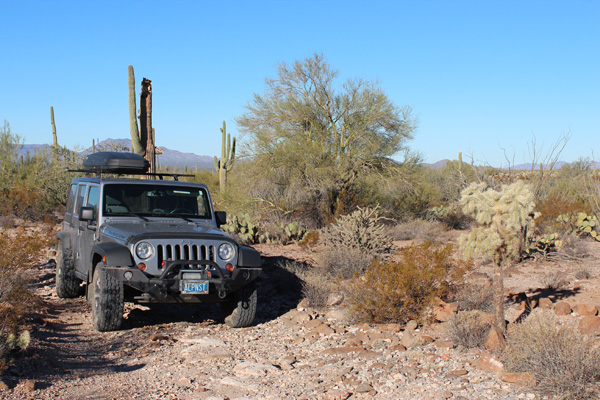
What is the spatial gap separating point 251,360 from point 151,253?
5.40 feet

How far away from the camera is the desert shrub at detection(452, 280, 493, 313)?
736 centimetres

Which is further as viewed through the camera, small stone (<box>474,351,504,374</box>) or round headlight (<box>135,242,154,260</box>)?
round headlight (<box>135,242,154,260</box>)

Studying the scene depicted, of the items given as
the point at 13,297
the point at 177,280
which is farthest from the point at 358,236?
the point at 13,297

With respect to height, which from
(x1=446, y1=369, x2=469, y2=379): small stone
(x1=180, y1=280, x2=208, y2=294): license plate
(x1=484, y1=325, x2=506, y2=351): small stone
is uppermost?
(x1=180, y1=280, x2=208, y2=294): license plate

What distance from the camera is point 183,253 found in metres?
6.51

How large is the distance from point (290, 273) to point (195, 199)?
2.51 metres

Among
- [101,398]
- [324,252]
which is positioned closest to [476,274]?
[324,252]

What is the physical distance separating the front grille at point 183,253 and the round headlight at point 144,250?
77 millimetres

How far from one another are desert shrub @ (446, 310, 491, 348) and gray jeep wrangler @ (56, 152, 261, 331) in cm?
237

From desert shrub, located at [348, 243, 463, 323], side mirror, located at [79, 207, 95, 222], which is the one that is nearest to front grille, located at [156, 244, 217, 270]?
side mirror, located at [79, 207, 95, 222]

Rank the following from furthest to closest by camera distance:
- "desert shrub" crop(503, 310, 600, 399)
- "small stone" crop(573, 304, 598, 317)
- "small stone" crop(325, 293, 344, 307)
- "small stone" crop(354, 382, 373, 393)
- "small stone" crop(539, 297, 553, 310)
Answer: "small stone" crop(325, 293, 344, 307) → "small stone" crop(539, 297, 553, 310) → "small stone" crop(573, 304, 598, 317) → "small stone" crop(354, 382, 373, 393) → "desert shrub" crop(503, 310, 600, 399)

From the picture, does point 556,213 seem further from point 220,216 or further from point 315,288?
point 220,216

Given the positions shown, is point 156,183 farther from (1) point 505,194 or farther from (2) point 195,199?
(1) point 505,194

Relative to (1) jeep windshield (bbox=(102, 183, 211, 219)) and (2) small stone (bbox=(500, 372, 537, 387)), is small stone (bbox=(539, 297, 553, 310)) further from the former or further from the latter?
(1) jeep windshield (bbox=(102, 183, 211, 219))
